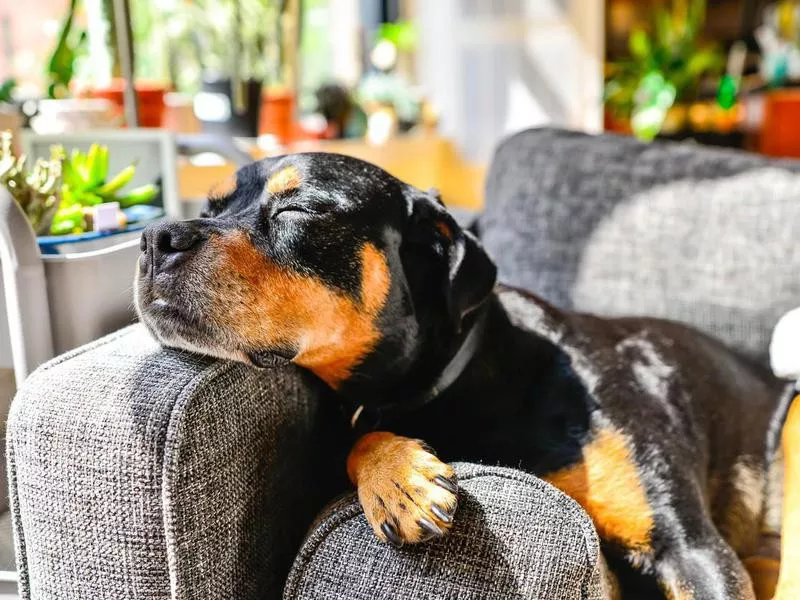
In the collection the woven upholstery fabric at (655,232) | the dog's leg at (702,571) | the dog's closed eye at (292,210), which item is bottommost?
the dog's leg at (702,571)

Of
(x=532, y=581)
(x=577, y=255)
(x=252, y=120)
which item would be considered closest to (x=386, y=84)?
(x=252, y=120)

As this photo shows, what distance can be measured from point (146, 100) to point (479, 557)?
203cm

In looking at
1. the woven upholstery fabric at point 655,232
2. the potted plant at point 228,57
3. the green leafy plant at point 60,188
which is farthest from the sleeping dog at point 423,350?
the potted plant at point 228,57

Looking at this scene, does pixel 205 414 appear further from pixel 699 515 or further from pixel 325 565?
Result: pixel 699 515

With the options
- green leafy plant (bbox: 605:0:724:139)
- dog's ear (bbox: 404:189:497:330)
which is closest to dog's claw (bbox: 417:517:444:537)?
dog's ear (bbox: 404:189:497:330)

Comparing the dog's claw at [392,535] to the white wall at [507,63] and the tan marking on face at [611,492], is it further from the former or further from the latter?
the white wall at [507,63]

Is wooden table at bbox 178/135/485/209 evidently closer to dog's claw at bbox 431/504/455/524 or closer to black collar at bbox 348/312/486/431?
black collar at bbox 348/312/486/431

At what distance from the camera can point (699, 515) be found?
1.31m

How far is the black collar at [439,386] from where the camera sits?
53.9 inches

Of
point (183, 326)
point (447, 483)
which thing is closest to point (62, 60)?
point (183, 326)

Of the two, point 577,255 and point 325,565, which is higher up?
point 577,255

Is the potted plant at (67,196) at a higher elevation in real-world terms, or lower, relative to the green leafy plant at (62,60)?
lower

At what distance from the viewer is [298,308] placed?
1.23 m

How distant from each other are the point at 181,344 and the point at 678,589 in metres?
0.81
